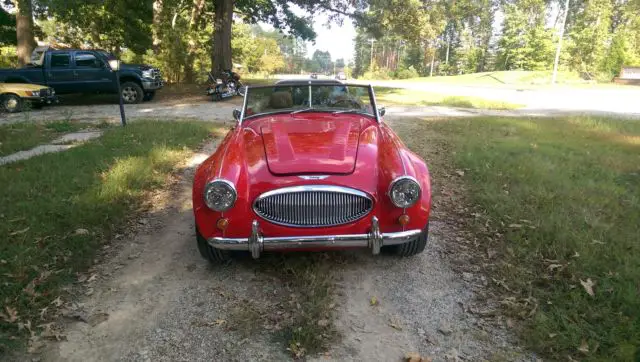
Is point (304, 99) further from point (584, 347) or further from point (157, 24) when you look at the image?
point (157, 24)

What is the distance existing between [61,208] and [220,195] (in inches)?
96.5

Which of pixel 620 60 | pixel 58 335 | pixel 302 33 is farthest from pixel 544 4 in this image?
pixel 58 335

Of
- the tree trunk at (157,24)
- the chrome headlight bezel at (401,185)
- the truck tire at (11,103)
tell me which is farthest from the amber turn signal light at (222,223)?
the tree trunk at (157,24)

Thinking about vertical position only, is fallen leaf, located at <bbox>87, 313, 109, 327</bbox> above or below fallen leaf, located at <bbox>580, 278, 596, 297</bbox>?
below

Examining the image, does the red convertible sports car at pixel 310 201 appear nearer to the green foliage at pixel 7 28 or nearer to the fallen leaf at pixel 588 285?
the fallen leaf at pixel 588 285

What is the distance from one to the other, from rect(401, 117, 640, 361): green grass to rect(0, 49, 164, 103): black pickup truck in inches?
→ 452

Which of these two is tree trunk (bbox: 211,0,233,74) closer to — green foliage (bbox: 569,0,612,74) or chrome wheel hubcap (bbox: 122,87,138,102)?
chrome wheel hubcap (bbox: 122,87,138,102)

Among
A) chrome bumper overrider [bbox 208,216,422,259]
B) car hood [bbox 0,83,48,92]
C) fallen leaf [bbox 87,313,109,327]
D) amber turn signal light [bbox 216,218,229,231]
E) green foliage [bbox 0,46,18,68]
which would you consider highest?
green foliage [bbox 0,46,18,68]

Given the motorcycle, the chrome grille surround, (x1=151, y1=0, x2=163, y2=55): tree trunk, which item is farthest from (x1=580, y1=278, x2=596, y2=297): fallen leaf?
(x1=151, y1=0, x2=163, y2=55): tree trunk

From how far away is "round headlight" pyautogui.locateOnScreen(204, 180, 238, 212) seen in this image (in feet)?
10.4

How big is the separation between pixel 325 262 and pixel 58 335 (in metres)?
2.01

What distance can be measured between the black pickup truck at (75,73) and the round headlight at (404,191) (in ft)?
45.3

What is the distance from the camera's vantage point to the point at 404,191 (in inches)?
127

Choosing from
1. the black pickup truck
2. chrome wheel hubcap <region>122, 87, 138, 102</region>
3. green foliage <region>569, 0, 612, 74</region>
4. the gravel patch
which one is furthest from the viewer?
green foliage <region>569, 0, 612, 74</region>
